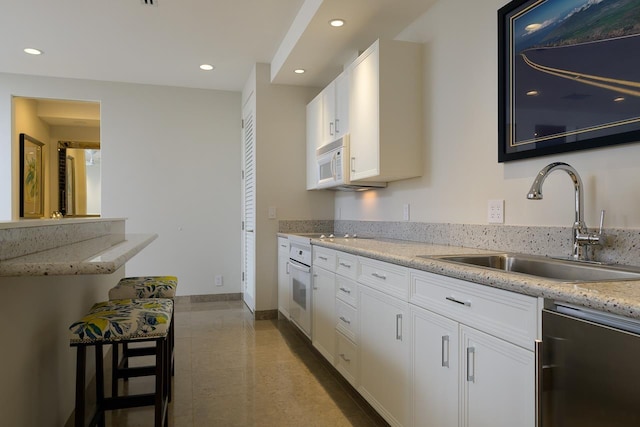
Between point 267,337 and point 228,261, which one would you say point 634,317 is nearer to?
point 267,337

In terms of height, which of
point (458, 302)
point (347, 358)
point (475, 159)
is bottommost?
point (347, 358)

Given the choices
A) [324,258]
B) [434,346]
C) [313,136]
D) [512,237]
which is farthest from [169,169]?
[434,346]

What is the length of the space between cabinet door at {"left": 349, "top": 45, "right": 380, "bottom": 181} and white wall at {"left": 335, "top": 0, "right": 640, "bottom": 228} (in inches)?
12.8

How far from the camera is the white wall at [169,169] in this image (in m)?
4.81

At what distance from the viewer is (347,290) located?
2.52 meters

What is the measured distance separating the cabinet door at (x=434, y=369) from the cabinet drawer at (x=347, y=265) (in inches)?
26.6

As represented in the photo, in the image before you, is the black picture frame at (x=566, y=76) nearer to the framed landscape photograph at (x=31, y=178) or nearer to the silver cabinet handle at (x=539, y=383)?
the silver cabinet handle at (x=539, y=383)

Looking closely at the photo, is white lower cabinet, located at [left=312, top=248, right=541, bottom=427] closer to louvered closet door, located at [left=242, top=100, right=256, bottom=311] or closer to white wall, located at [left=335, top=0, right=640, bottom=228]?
white wall, located at [left=335, top=0, right=640, bottom=228]

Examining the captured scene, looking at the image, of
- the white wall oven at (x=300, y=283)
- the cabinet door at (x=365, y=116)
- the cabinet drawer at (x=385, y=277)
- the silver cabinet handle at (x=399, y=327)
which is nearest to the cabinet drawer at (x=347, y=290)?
the cabinet drawer at (x=385, y=277)

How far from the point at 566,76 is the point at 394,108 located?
118 cm

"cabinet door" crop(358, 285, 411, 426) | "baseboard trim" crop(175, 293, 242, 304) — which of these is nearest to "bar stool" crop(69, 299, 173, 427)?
"cabinet door" crop(358, 285, 411, 426)

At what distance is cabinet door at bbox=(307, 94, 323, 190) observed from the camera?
13.1 ft

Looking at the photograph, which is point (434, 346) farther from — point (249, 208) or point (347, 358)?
point (249, 208)

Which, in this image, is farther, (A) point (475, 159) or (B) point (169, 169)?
(B) point (169, 169)
